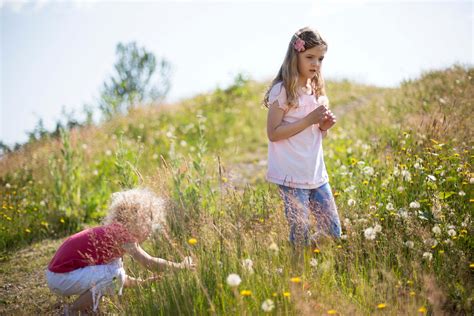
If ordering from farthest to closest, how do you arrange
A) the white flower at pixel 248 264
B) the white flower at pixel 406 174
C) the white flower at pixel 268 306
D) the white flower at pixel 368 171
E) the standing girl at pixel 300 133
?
the white flower at pixel 368 171 < the white flower at pixel 406 174 < the standing girl at pixel 300 133 < the white flower at pixel 248 264 < the white flower at pixel 268 306

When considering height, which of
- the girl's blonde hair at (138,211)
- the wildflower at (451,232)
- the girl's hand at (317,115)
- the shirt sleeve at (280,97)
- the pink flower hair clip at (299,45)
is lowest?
the wildflower at (451,232)

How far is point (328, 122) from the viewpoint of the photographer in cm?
358

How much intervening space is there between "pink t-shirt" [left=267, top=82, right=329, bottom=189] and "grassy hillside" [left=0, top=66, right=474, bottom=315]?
0.87 ft

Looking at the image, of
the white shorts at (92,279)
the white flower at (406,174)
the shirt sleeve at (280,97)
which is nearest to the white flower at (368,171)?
the white flower at (406,174)

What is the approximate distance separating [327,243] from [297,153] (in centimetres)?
69

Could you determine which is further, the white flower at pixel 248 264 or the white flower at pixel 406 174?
the white flower at pixel 406 174

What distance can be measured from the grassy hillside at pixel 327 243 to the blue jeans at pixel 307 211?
3.5 inches

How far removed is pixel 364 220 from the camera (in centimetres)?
351

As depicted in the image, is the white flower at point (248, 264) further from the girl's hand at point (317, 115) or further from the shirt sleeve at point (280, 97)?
the shirt sleeve at point (280, 97)

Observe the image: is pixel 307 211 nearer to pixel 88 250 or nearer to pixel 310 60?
pixel 310 60

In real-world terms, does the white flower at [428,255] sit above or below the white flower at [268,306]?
below

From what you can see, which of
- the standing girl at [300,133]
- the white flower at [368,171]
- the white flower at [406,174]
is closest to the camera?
the standing girl at [300,133]

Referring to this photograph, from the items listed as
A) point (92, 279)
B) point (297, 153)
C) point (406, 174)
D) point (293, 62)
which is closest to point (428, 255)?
point (406, 174)

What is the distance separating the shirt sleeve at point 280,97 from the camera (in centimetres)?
361
